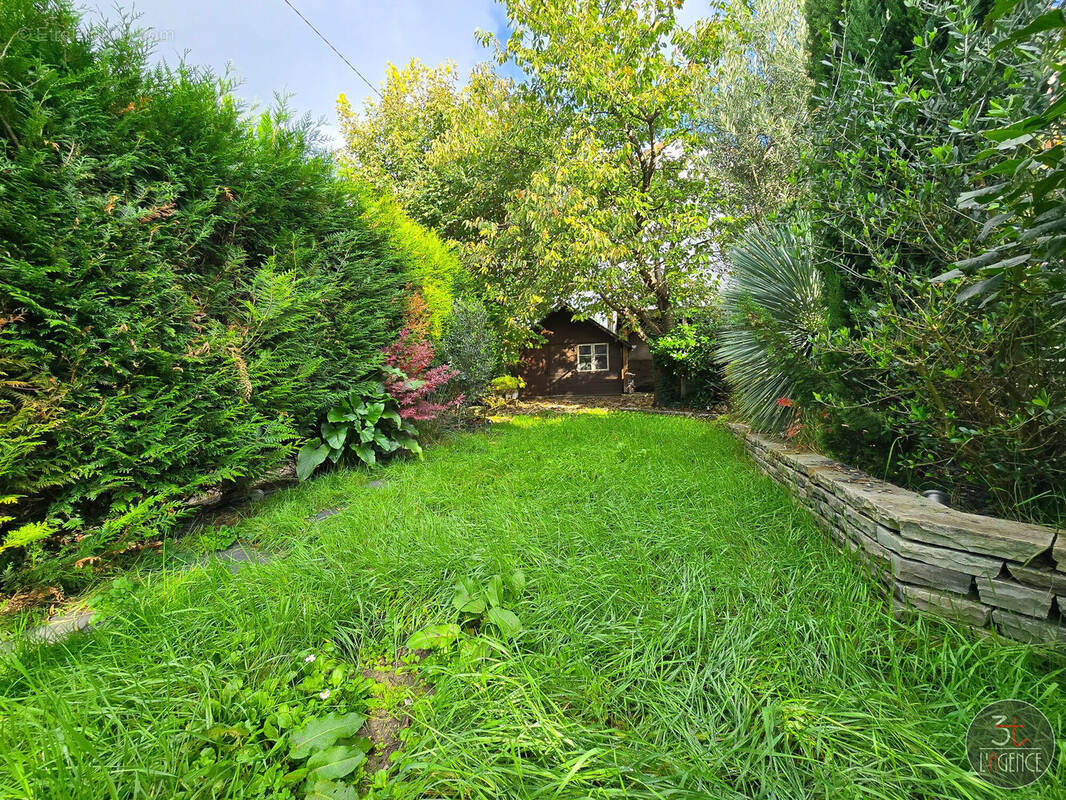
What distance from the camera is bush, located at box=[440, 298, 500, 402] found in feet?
17.6

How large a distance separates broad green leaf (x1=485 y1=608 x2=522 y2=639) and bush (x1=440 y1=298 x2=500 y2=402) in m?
4.09

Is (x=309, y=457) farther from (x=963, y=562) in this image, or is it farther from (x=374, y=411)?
(x=963, y=562)

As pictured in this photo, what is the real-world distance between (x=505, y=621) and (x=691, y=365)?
7.53m

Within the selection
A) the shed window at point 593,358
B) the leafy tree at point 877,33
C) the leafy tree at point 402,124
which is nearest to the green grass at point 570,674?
the leafy tree at point 877,33

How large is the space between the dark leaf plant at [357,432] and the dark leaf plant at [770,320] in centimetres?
324

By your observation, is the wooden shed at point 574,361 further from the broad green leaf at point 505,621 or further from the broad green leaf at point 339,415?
the broad green leaf at point 505,621

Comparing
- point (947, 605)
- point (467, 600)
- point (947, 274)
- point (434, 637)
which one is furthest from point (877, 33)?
point (434, 637)

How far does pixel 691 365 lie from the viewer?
7.99 metres

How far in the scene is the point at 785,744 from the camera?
40.9 inches

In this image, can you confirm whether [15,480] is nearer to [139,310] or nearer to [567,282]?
[139,310]

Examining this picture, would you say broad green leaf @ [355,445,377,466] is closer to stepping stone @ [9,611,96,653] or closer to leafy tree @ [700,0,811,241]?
stepping stone @ [9,611,96,653]

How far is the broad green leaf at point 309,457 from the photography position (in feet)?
10.3

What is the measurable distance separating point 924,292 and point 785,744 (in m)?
1.76

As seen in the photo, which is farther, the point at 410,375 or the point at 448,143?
the point at 448,143
